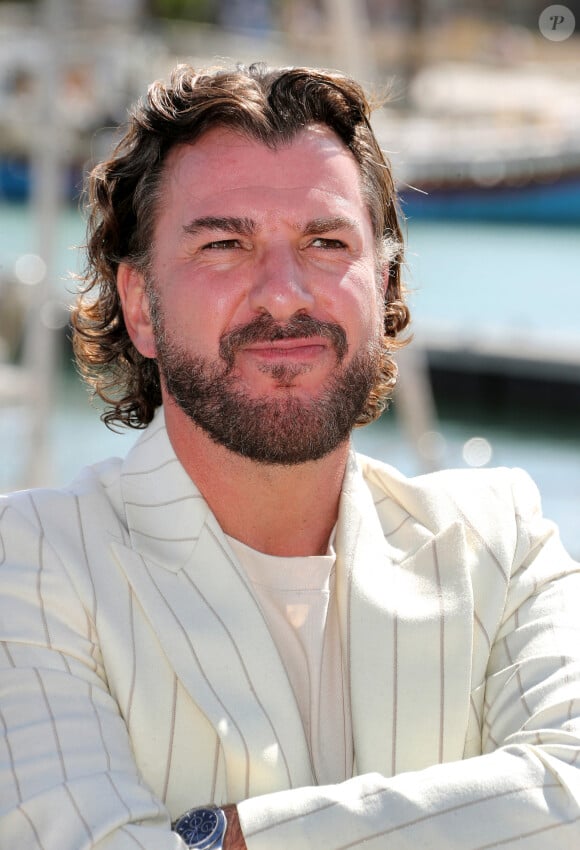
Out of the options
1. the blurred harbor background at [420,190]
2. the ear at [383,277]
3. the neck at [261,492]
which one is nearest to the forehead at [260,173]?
the ear at [383,277]

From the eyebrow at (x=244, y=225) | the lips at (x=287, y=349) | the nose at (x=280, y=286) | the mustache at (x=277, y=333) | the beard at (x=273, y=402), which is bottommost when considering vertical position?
the beard at (x=273, y=402)

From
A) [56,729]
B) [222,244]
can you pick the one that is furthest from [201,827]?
[222,244]

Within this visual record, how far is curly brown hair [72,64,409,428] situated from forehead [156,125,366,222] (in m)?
0.02

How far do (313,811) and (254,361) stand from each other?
1.98ft

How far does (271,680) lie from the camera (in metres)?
1.75

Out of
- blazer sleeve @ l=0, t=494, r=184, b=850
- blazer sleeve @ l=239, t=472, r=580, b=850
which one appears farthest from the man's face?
blazer sleeve @ l=239, t=472, r=580, b=850

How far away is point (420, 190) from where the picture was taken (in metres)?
2.51

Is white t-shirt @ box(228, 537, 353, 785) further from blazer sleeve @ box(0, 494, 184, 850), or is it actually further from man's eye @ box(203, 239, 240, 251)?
man's eye @ box(203, 239, 240, 251)

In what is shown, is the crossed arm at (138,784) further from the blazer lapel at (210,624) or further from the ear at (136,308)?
the ear at (136,308)

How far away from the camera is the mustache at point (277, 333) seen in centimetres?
184

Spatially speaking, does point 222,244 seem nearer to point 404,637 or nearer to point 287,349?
point 287,349

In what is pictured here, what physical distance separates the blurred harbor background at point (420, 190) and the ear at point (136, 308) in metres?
0.43

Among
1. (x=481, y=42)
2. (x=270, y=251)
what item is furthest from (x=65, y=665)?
(x=481, y=42)

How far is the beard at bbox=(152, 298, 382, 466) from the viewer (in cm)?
185
